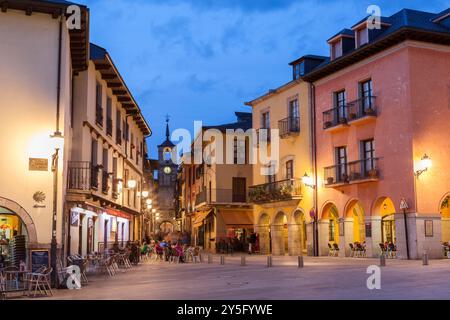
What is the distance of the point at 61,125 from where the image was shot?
58.0ft

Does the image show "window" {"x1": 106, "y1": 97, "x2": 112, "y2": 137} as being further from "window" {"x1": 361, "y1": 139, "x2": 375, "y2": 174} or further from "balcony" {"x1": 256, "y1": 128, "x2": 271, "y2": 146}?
"balcony" {"x1": 256, "y1": 128, "x2": 271, "y2": 146}

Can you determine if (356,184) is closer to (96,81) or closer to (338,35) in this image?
(338,35)

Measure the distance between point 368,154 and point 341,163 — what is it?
2330 mm

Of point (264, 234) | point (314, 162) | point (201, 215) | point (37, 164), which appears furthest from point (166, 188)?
point (37, 164)

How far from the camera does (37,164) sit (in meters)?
17.2

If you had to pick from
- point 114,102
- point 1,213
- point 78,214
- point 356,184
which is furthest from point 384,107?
point 1,213

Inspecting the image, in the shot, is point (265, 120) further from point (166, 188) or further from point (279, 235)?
point (166, 188)

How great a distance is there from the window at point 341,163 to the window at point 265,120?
8.23 m

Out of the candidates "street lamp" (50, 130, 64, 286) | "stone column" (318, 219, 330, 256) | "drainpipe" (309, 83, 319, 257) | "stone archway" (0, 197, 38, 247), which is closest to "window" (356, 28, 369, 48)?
"drainpipe" (309, 83, 319, 257)

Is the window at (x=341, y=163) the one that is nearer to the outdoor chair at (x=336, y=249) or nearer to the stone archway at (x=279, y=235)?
the outdoor chair at (x=336, y=249)

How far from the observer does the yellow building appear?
3622 cm

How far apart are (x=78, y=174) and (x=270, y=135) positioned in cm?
2073

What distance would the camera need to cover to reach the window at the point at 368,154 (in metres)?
30.5
